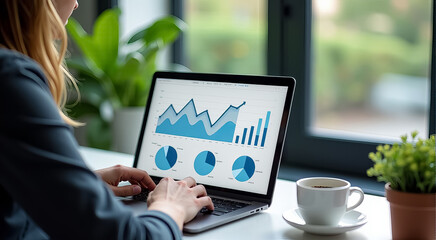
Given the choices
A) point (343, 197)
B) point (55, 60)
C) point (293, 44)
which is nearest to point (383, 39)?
point (293, 44)

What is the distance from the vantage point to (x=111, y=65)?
232 cm

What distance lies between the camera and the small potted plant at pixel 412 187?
38.4 inches

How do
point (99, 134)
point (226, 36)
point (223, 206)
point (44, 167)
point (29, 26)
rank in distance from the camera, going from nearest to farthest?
point (44, 167)
point (29, 26)
point (223, 206)
point (99, 134)
point (226, 36)

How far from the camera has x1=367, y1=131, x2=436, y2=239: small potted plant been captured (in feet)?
3.20

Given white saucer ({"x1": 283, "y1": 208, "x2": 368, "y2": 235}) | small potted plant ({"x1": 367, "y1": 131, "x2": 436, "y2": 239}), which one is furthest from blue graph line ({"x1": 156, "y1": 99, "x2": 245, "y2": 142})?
small potted plant ({"x1": 367, "y1": 131, "x2": 436, "y2": 239})

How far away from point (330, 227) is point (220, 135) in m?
0.35

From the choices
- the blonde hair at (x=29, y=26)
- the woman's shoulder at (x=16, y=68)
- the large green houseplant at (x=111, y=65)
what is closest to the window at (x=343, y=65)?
the large green houseplant at (x=111, y=65)

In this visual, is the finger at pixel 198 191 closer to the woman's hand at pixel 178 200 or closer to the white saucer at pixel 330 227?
the woman's hand at pixel 178 200

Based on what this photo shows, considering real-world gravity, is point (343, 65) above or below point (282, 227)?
above

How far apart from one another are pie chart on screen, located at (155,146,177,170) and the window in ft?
2.72

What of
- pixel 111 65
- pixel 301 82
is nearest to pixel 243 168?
pixel 301 82

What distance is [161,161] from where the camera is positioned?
1433 millimetres

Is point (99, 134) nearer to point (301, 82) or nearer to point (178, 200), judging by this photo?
point (301, 82)

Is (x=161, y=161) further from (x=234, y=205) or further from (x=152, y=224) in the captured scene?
(x=152, y=224)
